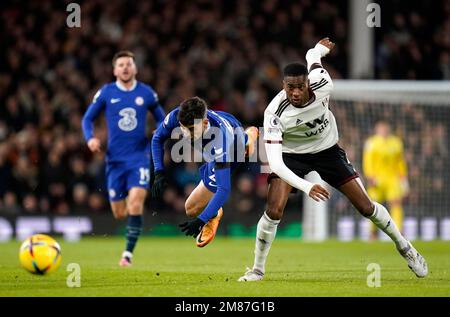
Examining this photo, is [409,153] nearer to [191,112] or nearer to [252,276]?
[252,276]

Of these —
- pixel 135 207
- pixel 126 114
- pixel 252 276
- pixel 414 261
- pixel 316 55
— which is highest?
pixel 316 55

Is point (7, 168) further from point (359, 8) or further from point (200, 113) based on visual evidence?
point (200, 113)

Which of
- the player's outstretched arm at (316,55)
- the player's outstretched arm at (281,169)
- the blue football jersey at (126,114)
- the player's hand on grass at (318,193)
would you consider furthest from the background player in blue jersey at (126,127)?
the player's hand on grass at (318,193)

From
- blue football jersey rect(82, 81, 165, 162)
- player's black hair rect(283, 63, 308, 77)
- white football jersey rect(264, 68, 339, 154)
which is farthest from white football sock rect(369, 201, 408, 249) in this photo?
blue football jersey rect(82, 81, 165, 162)

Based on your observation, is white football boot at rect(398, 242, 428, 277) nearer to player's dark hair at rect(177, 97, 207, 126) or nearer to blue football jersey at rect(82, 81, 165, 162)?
player's dark hair at rect(177, 97, 207, 126)

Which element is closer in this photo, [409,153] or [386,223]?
[386,223]

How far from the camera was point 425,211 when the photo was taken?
56.8 ft

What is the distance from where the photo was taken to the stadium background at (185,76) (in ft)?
57.4

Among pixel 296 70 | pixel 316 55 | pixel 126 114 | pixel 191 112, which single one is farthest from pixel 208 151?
pixel 126 114

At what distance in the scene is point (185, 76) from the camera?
19.2m

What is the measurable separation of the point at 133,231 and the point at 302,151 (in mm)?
3106

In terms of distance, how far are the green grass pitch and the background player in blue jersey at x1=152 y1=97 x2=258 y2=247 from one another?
590 millimetres
